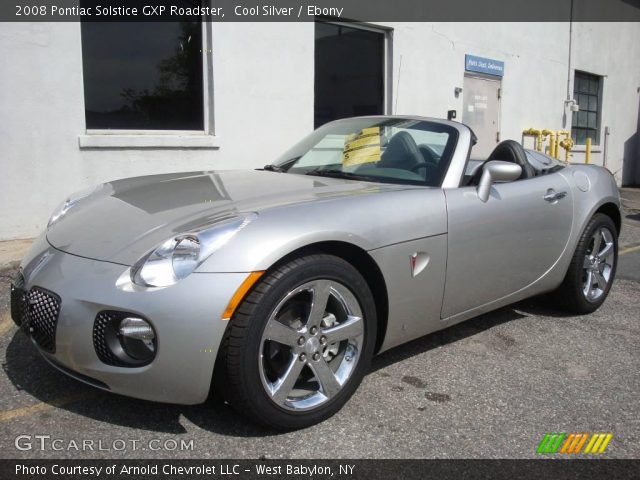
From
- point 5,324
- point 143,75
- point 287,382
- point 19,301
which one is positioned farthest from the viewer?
point 143,75

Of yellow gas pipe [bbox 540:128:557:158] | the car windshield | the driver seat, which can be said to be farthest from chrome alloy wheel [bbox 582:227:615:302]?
yellow gas pipe [bbox 540:128:557:158]

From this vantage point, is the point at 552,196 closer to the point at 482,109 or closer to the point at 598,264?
the point at 598,264

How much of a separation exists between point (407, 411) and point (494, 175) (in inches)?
53.0

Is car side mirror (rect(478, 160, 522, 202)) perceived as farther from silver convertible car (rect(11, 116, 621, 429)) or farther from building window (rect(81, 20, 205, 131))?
building window (rect(81, 20, 205, 131))

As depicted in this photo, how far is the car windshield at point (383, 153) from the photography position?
3328 millimetres

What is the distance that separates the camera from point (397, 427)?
8.45 feet

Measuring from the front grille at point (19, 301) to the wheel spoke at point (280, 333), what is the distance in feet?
3.34

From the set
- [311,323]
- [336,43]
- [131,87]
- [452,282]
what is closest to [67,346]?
[311,323]

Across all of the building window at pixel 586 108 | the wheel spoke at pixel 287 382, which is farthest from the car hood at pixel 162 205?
the building window at pixel 586 108

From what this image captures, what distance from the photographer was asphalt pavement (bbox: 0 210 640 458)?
7.78 feet

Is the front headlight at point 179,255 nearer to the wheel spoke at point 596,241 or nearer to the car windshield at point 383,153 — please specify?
the car windshield at point 383,153

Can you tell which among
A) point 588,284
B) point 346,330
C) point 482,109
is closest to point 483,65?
point 482,109

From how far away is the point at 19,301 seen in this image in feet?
8.38

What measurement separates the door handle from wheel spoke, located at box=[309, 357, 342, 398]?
1.90 metres
